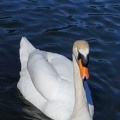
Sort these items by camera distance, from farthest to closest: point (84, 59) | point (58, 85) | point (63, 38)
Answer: point (63, 38) → point (58, 85) → point (84, 59)

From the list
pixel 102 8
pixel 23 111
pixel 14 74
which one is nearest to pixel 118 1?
pixel 102 8

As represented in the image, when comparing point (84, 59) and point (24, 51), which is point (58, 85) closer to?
point (84, 59)

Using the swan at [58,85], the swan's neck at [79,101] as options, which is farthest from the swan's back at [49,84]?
the swan's neck at [79,101]

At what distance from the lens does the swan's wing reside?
7.89m

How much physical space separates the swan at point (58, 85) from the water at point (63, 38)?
240mm

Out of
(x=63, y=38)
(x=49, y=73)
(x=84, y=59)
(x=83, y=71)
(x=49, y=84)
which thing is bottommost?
(x=63, y=38)

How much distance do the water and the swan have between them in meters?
0.24

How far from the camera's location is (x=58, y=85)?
7.88m

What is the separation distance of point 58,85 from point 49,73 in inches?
12.2

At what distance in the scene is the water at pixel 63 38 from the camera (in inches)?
330

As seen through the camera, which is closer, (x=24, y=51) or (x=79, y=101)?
(x=79, y=101)

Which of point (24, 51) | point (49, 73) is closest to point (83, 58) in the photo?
point (49, 73)

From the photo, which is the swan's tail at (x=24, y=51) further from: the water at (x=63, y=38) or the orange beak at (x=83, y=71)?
the orange beak at (x=83, y=71)

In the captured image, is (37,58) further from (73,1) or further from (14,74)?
(73,1)
